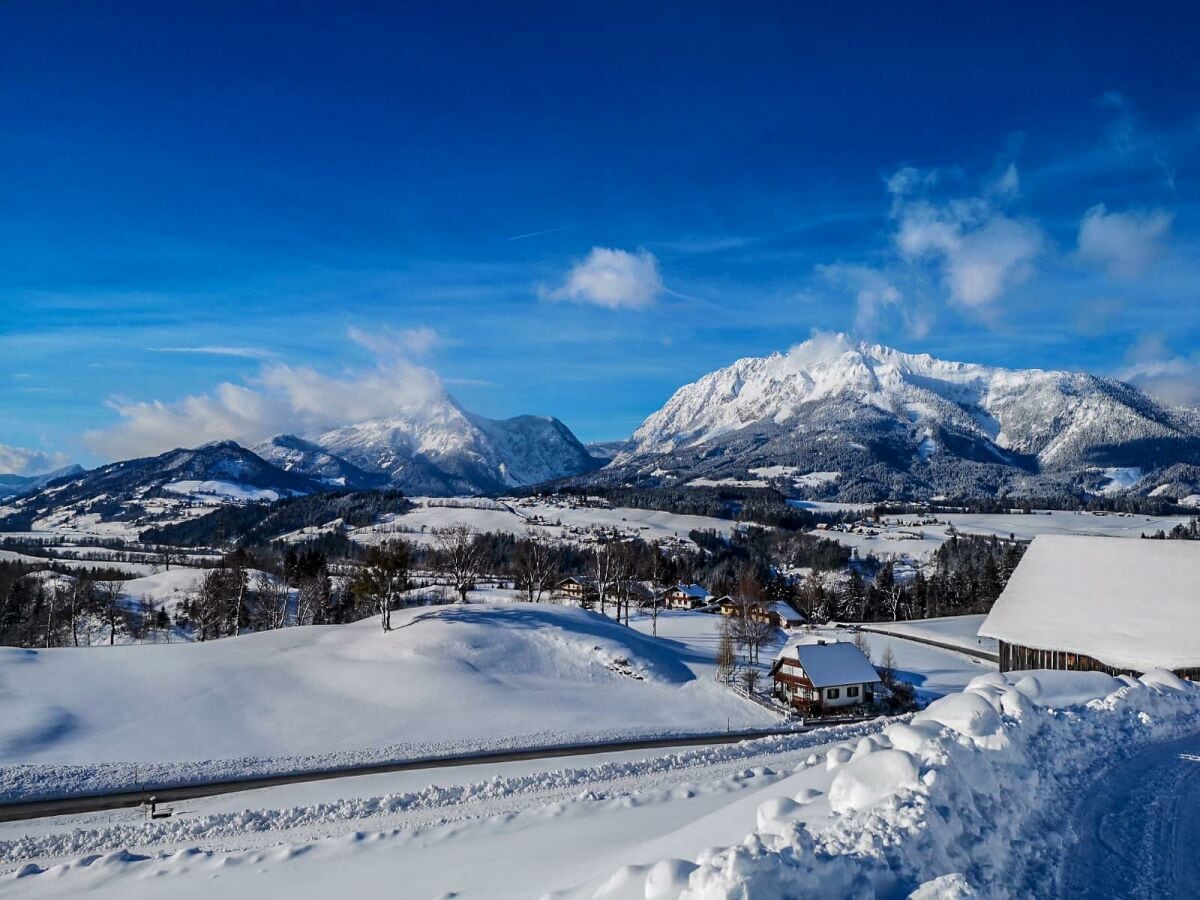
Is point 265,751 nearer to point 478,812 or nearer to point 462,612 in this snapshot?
point 478,812

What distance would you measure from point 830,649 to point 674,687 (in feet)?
32.0

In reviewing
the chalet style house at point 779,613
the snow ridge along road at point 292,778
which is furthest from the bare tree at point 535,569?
the snow ridge along road at point 292,778

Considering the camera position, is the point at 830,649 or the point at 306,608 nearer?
the point at 830,649

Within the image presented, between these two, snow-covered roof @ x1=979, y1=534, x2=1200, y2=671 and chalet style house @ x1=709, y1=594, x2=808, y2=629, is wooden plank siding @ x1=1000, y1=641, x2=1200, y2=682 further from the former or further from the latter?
chalet style house @ x1=709, y1=594, x2=808, y2=629

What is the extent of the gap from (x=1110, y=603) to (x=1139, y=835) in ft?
69.3

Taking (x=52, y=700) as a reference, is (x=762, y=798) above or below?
above

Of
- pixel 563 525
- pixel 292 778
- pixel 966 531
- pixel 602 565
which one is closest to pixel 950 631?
pixel 602 565

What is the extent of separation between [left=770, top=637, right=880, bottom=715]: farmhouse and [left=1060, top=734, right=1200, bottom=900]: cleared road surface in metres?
25.8

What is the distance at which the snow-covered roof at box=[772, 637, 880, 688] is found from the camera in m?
36.5

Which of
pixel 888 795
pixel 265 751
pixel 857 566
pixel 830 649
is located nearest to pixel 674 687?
pixel 830 649

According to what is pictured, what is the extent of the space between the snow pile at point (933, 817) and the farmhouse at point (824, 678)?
2559 cm

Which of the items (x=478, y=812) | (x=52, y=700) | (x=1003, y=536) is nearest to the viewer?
(x=478, y=812)

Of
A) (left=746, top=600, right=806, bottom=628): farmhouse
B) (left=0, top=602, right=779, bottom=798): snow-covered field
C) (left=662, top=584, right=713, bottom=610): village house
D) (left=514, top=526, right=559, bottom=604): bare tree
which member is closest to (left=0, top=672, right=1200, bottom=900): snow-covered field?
(left=0, top=602, right=779, bottom=798): snow-covered field

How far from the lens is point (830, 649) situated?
38.4 m
